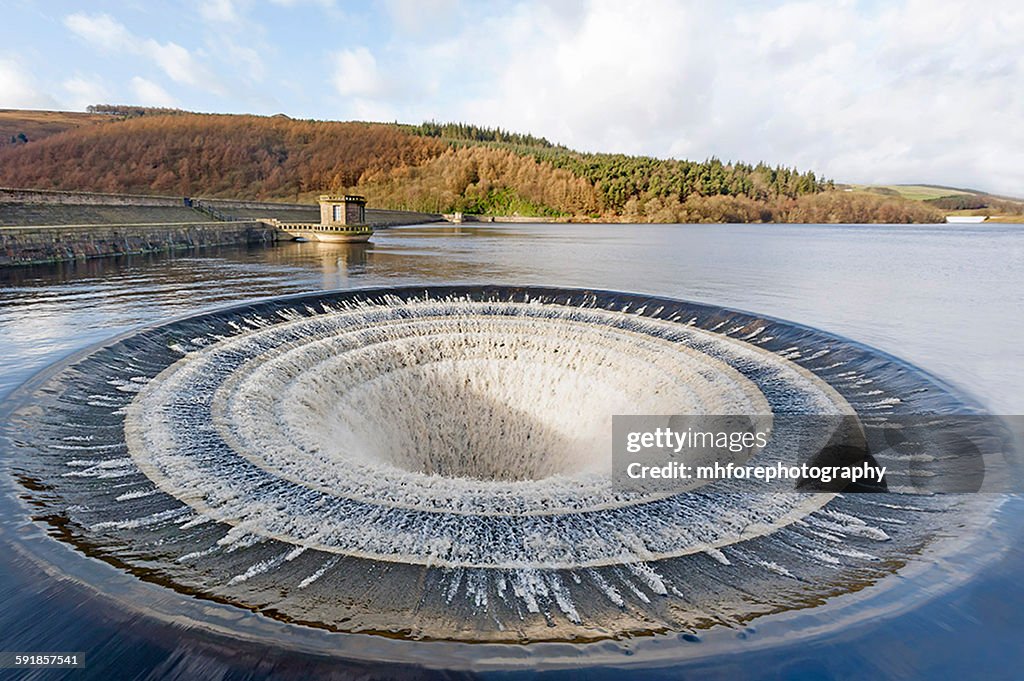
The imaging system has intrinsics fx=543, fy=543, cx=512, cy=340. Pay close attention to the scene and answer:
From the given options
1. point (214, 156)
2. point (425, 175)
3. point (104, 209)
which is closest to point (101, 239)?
point (104, 209)

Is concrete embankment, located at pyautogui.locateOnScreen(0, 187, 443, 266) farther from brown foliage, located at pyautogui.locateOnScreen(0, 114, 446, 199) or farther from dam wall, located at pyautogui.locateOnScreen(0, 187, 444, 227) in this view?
brown foliage, located at pyautogui.locateOnScreen(0, 114, 446, 199)

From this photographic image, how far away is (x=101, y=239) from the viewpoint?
31609 millimetres

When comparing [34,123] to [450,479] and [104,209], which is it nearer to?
[104,209]

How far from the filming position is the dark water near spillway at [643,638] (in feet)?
14.9

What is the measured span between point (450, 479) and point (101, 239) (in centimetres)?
3358

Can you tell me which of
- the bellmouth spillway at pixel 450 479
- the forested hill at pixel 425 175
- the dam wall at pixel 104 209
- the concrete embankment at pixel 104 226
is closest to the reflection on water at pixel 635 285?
the concrete embankment at pixel 104 226

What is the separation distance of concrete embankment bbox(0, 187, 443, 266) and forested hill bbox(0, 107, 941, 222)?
79.8 m

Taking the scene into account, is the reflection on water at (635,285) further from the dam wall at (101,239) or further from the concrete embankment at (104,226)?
the concrete embankment at (104,226)

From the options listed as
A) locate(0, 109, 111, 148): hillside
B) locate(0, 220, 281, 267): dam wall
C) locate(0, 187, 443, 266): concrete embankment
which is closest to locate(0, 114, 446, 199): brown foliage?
locate(0, 109, 111, 148): hillside

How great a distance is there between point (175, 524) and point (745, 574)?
21.3 feet

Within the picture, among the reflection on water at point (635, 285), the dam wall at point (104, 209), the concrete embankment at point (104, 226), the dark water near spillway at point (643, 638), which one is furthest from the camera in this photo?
the dam wall at point (104, 209)

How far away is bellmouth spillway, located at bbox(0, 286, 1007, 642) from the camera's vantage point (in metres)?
5.46

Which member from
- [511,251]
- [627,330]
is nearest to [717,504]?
[627,330]

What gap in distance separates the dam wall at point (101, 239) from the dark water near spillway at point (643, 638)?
5.52ft
